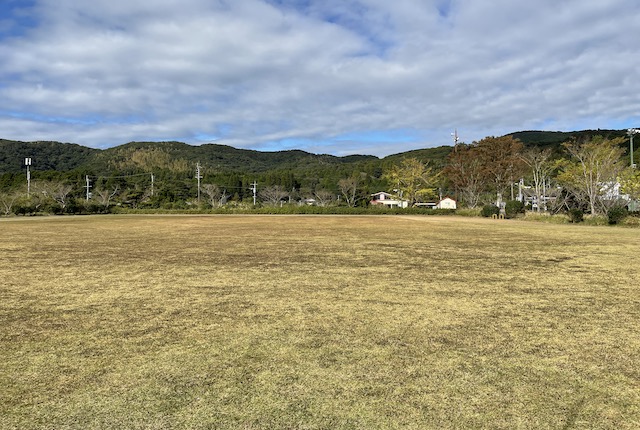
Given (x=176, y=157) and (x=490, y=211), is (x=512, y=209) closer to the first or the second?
(x=490, y=211)

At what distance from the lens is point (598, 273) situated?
661 centimetres

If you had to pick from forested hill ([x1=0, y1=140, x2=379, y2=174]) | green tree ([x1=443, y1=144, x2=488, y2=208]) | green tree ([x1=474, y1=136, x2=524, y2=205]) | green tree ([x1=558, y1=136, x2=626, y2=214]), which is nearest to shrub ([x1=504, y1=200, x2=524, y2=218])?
green tree ([x1=558, y1=136, x2=626, y2=214])

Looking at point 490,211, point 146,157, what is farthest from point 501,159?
point 146,157

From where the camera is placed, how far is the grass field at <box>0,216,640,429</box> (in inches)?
89.0

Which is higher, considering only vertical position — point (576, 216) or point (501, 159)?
point (501, 159)

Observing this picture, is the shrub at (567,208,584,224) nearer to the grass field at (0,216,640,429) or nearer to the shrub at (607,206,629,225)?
the shrub at (607,206,629,225)

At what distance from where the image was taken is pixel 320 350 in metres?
3.19

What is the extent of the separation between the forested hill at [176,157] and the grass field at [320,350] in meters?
70.0

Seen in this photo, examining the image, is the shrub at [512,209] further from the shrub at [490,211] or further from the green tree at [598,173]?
the green tree at [598,173]

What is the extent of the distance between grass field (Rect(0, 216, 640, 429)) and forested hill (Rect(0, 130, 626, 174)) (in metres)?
70.0

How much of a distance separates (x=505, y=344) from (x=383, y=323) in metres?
1.06

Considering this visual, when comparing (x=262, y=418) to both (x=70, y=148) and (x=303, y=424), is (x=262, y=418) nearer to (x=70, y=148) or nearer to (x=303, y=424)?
(x=303, y=424)

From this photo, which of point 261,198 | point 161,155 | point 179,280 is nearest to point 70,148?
point 161,155

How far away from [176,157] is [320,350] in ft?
412
